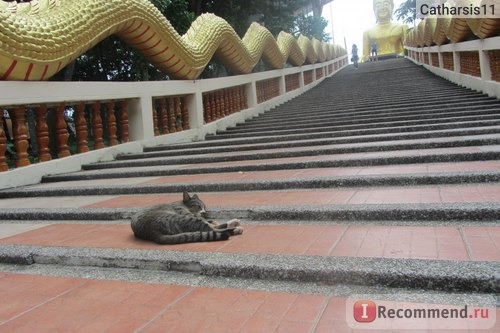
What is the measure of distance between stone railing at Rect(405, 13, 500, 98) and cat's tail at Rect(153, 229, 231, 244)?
19.9 ft

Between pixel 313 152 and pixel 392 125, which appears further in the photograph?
pixel 392 125

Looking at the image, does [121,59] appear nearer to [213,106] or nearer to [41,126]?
[213,106]

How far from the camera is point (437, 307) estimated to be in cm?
199

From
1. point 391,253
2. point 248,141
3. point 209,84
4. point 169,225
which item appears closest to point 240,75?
point 209,84

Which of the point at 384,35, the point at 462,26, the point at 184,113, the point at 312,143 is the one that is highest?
the point at 384,35

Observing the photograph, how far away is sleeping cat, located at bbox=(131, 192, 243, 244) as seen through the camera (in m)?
3.09

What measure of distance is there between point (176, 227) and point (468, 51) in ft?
27.4

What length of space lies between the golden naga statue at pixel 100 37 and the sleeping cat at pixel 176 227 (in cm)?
299

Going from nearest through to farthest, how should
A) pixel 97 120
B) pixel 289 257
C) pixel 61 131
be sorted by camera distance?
pixel 289 257
pixel 61 131
pixel 97 120

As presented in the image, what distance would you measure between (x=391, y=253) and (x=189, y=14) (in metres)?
9.23

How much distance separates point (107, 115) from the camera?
698cm

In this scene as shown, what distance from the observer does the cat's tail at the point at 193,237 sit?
3.07 metres

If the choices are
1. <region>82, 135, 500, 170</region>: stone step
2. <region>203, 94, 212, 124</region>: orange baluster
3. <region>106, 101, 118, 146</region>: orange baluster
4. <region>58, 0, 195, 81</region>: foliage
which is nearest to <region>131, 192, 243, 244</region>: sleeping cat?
<region>82, 135, 500, 170</region>: stone step

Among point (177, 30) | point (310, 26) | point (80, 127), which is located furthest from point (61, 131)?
point (310, 26)
